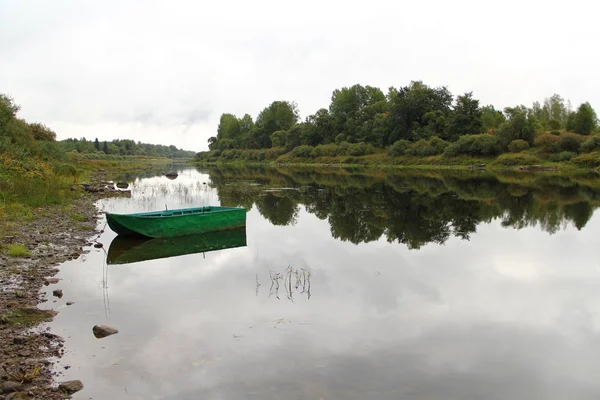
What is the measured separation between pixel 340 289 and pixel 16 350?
777cm

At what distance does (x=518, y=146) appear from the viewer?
75312 millimetres

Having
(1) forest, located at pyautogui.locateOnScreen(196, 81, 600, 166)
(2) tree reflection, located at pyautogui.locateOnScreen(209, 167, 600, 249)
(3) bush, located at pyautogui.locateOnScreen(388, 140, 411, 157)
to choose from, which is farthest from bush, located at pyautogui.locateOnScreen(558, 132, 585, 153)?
(2) tree reflection, located at pyautogui.locateOnScreen(209, 167, 600, 249)

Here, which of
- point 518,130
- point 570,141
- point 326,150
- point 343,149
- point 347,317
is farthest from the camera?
point 326,150

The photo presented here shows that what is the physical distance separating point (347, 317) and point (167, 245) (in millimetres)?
10429

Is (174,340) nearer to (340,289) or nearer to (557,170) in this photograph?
(340,289)

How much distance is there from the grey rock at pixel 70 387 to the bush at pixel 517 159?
75.3 meters

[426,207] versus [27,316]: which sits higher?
[426,207]

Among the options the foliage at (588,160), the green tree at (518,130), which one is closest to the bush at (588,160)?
the foliage at (588,160)

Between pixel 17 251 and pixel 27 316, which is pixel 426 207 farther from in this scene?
pixel 27 316

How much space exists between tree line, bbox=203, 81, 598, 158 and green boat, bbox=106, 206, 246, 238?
6731cm

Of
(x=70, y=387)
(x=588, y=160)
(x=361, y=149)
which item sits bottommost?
(x=70, y=387)

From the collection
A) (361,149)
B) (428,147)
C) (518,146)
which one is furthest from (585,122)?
(361,149)

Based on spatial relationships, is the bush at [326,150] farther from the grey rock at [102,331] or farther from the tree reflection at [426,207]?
the grey rock at [102,331]

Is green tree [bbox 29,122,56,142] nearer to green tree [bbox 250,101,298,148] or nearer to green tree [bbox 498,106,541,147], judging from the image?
green tree [bbox 498,106,541,147]
